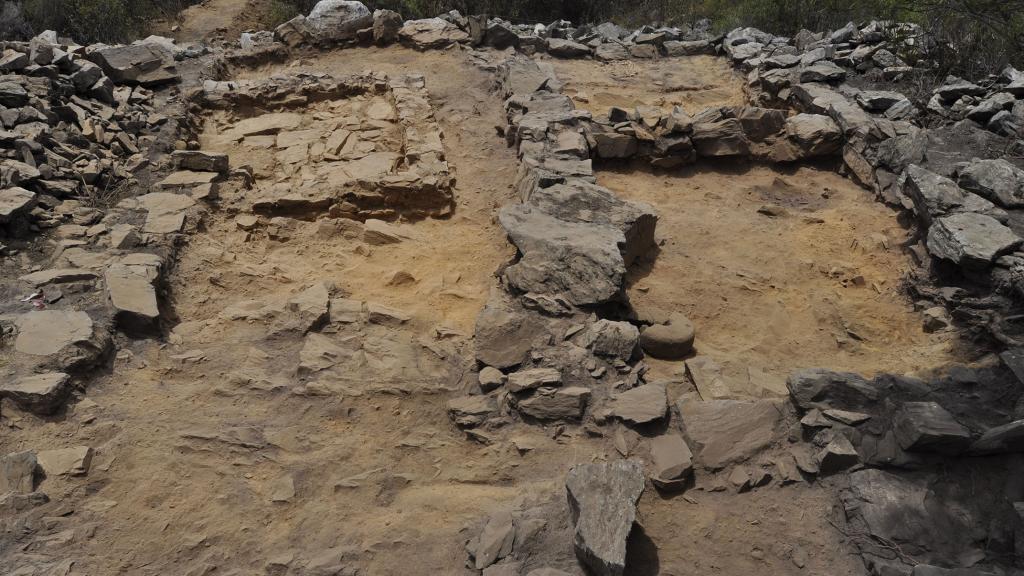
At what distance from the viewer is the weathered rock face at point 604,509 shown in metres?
2.96

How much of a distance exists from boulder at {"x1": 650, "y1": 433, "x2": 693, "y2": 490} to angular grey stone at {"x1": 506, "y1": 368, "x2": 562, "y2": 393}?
0.66m

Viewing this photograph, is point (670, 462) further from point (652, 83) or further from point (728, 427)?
point (652, 83)

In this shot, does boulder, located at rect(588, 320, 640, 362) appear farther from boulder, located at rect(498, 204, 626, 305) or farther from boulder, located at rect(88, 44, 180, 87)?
boulder, located at rect(88, 44, 180, 87)

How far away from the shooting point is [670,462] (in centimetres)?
358

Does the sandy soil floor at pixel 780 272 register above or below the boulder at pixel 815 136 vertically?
below

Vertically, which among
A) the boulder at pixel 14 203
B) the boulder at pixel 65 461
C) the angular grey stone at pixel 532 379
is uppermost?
the boulder at pixel 14 203

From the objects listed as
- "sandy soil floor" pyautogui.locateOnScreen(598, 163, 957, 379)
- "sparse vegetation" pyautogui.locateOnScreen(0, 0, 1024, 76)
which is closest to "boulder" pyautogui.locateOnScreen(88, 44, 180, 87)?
"sparse vegetation" pyautogui.locateOnScreen(0, 0, 1024, 76)

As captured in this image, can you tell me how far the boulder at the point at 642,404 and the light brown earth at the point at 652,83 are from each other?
17.7 feet

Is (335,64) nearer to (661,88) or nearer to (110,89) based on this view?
(110,89)

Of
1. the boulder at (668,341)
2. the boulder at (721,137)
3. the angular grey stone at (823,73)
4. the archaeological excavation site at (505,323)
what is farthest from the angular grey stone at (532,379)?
the angular grey stone at (823,73)

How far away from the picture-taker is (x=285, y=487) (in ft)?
11.7

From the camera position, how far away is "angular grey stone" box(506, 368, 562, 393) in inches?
160

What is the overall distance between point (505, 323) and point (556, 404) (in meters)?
0.69

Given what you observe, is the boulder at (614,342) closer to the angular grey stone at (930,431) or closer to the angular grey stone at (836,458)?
the angular grey stone at (836,458)
